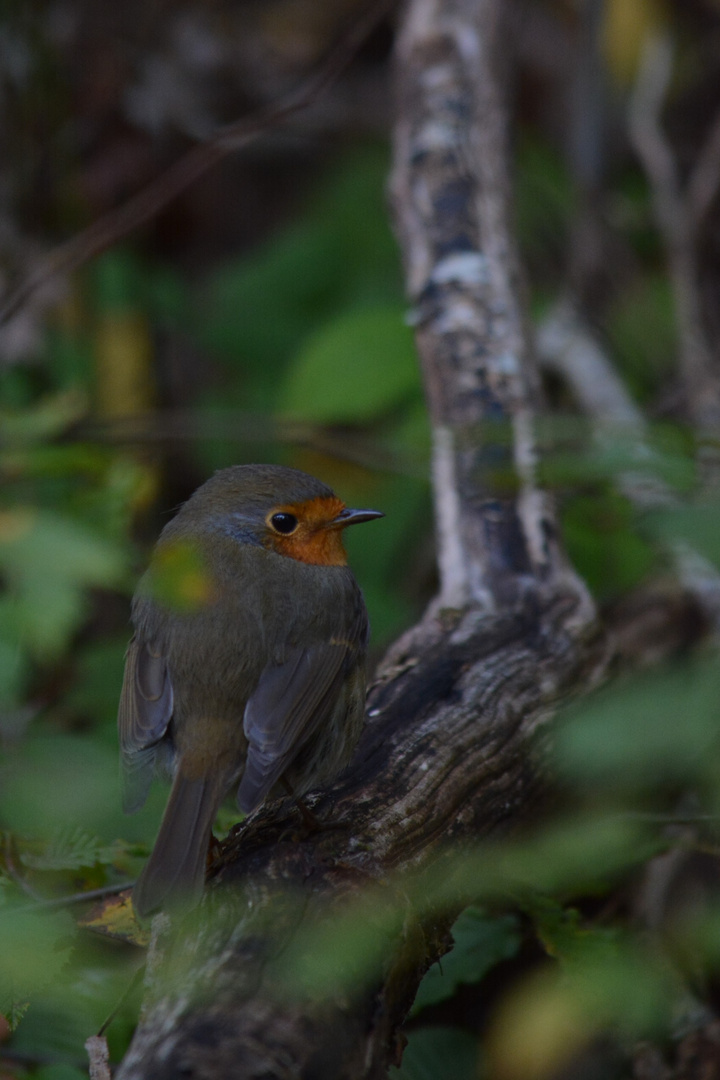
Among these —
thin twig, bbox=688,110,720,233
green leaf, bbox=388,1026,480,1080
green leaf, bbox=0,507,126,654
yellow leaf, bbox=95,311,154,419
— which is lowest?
green leaf, bbox=388,1026,480,1080

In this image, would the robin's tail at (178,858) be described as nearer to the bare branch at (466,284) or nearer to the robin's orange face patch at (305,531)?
the robin's orange face patch at (305,531)

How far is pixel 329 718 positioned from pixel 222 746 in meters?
0.24

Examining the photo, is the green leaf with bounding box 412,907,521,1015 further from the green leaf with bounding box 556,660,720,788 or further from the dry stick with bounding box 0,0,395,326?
the dry stick with bounding box 0,0,395,326

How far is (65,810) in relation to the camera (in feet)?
6.56

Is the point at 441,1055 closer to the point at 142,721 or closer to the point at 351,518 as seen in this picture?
the point at 142,721

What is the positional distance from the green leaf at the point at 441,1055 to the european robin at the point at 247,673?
609 millimetres

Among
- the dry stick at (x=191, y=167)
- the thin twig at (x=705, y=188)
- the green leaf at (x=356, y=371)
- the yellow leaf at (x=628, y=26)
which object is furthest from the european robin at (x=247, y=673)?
the yellow leaf at (x=628, y=26)

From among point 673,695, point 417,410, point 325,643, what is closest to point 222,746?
point 325,643

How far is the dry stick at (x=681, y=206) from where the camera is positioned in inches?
172

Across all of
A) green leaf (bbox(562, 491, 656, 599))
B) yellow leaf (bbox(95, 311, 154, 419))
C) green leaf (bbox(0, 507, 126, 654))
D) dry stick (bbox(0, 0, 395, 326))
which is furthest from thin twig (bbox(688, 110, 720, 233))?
green leaf (bbox(0, 507, 126, 654))

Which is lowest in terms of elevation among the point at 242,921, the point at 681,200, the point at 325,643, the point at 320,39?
the point at 242,921

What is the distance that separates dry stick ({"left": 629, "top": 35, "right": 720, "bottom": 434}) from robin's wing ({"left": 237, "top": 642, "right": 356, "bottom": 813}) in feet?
7.06

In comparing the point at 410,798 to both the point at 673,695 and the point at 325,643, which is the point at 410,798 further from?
the point at 673,695

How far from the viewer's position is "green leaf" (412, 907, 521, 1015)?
236cm
